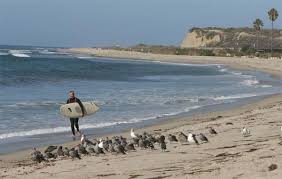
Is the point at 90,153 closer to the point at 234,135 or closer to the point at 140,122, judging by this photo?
the point at 234,135

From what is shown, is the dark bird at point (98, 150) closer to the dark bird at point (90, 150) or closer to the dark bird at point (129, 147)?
the dark bird at point (90, 150)

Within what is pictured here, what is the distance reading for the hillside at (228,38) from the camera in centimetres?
14288

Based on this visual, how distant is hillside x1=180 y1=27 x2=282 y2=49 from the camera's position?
14288 centimetres

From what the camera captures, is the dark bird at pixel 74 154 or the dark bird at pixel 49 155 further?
the dark bird at pixel 49 155

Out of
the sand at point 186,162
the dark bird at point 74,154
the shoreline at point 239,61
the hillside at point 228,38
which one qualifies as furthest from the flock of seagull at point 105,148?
the hillside at point 228,38

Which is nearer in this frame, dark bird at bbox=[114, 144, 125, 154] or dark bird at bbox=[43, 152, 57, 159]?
dark bird at bbox=[114, 144, 125, 154]

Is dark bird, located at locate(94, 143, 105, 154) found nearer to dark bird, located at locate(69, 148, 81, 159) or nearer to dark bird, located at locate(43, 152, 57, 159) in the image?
dark bird, located at locate(69, 148, 81, 159)

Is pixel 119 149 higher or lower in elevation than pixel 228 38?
lower

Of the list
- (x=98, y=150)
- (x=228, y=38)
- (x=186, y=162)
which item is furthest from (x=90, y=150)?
(x=228, y=38)

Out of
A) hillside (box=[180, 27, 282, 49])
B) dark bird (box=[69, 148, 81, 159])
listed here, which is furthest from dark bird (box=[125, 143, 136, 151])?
hillside (box=[180, 27, 282, 49])

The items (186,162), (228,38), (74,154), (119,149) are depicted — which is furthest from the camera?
(228,38)

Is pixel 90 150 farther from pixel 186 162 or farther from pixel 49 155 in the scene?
pixel 186 162

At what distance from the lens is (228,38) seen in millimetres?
151500

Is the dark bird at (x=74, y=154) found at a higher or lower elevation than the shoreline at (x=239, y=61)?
higher
